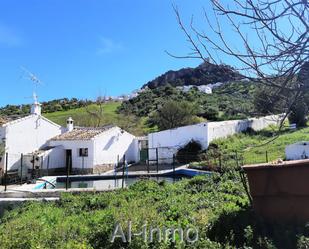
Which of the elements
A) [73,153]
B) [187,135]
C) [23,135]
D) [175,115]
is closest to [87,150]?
[73,153]

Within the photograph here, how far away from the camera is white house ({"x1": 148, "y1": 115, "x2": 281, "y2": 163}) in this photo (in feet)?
99.0

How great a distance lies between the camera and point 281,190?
20.1ft

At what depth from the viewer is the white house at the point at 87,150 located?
30656 mm

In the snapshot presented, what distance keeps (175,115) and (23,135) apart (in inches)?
640

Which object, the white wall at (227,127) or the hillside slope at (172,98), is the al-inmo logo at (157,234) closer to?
the hillside slope at (172,98)

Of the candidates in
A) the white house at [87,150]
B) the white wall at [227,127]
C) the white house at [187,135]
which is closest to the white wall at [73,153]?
the white house at [87,150]

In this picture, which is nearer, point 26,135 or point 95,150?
point 26,135

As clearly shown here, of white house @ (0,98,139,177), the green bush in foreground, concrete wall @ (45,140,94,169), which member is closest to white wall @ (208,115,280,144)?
white house @ (0,98,139,177)

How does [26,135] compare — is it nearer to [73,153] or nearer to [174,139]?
[73,153]

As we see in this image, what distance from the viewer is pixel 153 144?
33.9m

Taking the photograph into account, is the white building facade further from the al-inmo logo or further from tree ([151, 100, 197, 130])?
the al-inmo logo

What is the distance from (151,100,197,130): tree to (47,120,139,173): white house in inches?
320

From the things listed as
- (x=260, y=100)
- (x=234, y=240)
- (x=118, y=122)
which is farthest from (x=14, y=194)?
(x=118, y=122)

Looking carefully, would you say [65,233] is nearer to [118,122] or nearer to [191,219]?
[191,219]
